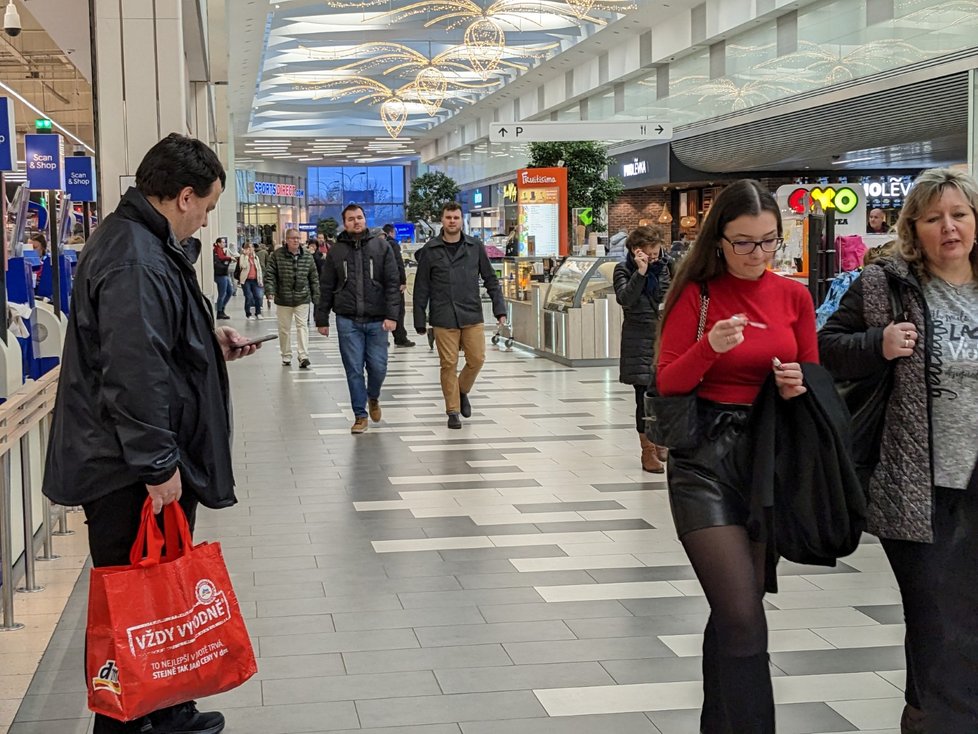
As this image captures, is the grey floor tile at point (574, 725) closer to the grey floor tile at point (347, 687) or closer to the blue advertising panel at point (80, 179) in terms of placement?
the grey floor tile at point (347, 687)

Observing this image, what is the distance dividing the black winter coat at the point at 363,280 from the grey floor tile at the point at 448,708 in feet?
19.6

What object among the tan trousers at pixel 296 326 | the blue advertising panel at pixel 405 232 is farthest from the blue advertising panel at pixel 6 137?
the blue advertising panel at pixel 405 232

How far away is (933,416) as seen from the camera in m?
3.13

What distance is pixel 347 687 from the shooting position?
4.07m

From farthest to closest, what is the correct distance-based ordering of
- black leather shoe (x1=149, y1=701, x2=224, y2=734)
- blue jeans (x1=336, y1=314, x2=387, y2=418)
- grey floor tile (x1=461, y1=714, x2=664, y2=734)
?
blue jeans (x1=336, y1=314, x2=387, y2=418)
grey floor tile (x1=461, y1=714, x2=664, y2=734)
black leather shoe (x1=149, y1=701, x2=224, y2=734)

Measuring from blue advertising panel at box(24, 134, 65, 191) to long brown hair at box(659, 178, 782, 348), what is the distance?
8.08m

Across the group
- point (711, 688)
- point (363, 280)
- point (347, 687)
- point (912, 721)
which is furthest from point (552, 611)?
point (363, 280)

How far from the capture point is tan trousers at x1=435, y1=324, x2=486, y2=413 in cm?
1021

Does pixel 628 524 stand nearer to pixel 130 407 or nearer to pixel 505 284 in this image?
pixel 130 407

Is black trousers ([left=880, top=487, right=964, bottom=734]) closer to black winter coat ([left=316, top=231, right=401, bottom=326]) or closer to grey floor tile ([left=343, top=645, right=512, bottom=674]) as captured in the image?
grey floor tile ([left=343, top=645, right=512, bottom=674])

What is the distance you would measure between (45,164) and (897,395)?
862 cm

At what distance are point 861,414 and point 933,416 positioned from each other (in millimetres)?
199

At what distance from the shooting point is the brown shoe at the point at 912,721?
3.32 meters

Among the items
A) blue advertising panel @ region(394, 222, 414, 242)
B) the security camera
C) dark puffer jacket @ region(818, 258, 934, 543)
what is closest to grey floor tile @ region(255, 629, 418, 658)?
dark puffer jacket @ region(818, 258, 934, 543)
